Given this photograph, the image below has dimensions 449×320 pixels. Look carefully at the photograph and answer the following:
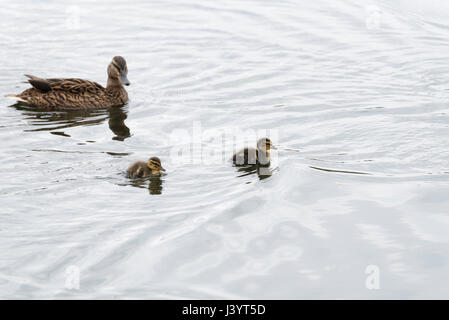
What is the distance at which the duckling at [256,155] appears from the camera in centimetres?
870

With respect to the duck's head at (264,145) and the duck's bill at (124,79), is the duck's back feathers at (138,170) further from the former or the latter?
the duck's bill at (124,79)

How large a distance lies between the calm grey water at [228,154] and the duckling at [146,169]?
18cm

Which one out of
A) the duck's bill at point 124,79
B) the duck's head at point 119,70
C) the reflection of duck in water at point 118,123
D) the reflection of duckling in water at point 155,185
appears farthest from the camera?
the duck's head at point 119,70

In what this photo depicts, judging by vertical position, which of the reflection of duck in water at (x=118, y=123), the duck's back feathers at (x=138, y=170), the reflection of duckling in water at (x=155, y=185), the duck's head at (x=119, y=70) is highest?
the duck's head at (x=119, y=70)

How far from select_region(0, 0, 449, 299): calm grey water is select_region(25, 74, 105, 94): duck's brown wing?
0.37 metres

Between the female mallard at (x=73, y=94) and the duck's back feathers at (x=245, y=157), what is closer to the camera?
the duck's back feathers at (x=245, y=157)

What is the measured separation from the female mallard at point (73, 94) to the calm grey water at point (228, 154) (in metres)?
0.20

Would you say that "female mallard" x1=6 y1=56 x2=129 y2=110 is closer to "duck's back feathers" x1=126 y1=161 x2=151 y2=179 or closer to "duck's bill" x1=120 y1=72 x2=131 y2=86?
"duck's bill" x1=120 y1=72 x2=131 y2=86

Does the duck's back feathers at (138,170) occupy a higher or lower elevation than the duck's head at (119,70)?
→ lower

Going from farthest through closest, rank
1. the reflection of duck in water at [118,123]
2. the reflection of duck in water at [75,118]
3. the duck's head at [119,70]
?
the duck's head at [119,70] → the reflection of duck in water at [75,118] → the reflection of duck in water at [118,123]

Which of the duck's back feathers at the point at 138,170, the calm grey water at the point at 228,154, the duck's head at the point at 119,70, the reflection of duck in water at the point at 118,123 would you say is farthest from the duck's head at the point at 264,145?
the duck's head at the point at 119,70

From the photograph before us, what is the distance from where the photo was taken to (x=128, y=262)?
6340 mm

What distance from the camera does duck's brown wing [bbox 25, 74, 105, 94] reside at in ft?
36.3
